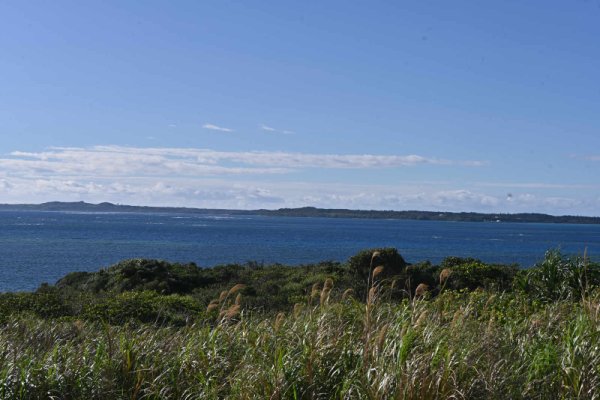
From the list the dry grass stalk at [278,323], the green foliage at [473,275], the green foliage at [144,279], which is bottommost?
the green foliage at [144,279]

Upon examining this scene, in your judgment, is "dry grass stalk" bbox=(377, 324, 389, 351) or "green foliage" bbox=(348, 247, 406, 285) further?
"green foliage" bbox=(348, 247, 406, 285)

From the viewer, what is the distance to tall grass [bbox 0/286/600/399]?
7.74 meters

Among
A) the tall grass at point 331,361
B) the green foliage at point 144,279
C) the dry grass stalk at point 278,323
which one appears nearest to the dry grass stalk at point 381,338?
the tall grass at point 331,361

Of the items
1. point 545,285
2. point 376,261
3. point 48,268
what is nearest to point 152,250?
point 48,268

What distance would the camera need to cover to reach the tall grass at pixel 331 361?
7.74 metres

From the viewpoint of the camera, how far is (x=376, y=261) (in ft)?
88.4

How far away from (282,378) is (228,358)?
1394mm

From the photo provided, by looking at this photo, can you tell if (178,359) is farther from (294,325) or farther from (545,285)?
(545,285)

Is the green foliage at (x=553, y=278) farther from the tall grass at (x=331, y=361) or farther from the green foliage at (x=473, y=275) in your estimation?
the green foliage at (x=473, y=275)

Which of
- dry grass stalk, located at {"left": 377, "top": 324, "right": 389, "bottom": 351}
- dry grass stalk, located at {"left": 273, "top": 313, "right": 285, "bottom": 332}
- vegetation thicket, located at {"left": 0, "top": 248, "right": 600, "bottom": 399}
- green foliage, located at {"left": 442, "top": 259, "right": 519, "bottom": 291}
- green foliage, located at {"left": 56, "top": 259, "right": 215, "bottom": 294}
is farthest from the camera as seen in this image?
green foliage, located at {"left": 56, "top": 259, "right": 215, "bottom": 294}

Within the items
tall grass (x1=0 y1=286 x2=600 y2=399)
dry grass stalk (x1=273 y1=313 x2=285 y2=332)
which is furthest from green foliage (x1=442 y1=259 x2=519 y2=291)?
dry grass stalk (x1=273 y1=313 x2=285 y2=332)

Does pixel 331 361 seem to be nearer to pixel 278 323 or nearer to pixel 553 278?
pixel 278 323

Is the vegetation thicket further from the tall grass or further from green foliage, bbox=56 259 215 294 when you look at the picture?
green foliage, bbox=56 259 215 294

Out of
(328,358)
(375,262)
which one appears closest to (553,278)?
(328,358)
